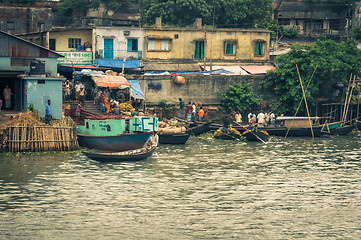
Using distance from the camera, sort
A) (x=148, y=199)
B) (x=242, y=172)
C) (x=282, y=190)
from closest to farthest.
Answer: (x=148, y=199) → (x=282, y=190) → (x=242, y=172)

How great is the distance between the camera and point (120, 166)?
90.7 ft

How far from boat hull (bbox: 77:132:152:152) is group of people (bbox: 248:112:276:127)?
32.6ft

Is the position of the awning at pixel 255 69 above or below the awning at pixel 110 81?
above

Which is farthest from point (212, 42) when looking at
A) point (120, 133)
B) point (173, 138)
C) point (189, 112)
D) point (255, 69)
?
point (120, 133)

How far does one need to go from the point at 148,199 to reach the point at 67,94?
64.2 ft

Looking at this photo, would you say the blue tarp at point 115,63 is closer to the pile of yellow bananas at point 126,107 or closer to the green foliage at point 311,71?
the pile of yellow bananas at point 126,107

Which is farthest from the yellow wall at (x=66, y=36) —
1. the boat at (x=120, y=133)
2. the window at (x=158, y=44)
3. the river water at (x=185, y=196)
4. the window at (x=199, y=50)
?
the river water at (x=185, y=196)

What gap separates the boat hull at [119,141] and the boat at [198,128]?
24.7 feet

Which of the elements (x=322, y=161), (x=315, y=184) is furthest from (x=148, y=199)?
(x=322, y=161)

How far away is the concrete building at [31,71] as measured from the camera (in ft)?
109

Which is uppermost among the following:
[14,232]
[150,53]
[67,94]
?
[150,53]

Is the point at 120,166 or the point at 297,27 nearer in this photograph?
the point at 120,166

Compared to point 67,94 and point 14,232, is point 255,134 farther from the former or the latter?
point 14,232

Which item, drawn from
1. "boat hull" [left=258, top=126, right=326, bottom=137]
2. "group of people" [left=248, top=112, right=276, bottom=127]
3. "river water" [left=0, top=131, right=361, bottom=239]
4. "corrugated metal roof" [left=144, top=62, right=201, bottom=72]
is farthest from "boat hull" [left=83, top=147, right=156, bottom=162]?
"corrugated metal roof" [left=144, top=62, right=201, bottom=72]
